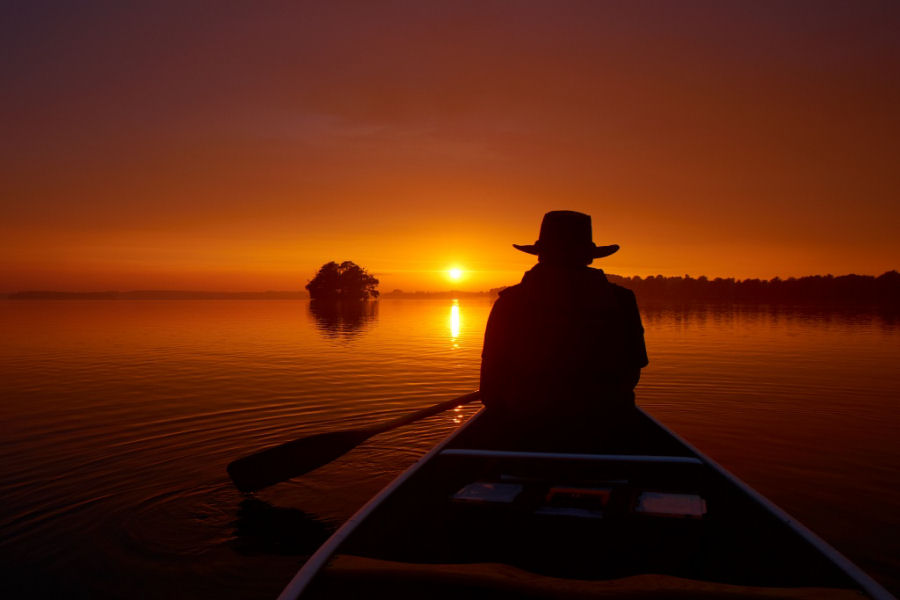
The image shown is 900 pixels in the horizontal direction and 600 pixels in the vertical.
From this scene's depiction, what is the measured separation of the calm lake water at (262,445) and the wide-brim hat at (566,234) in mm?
3331

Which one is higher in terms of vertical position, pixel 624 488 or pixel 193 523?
pixel 624 488

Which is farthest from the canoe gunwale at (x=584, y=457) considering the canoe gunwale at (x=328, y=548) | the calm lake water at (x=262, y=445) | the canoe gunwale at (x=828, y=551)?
the calm lake water at (x=262, y=445)

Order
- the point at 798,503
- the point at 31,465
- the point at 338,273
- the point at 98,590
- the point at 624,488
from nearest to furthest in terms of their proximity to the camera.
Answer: the point at 624,488
the point at 98,590
the point at 798,503
the point at 31,465
the point at 338,273

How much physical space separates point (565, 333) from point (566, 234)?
0.74m

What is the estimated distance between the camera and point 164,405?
1235 cm

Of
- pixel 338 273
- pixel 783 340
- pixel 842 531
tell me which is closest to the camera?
pixel 842 531

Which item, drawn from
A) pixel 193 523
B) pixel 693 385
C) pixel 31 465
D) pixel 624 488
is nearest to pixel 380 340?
pixel 693 385

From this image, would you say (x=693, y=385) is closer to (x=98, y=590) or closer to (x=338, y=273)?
(x=98, y=590)

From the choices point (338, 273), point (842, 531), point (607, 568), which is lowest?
point (842, 531)

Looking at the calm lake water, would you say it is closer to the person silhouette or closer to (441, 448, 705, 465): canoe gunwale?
(441, 448, 705, 465): canoe gunwale

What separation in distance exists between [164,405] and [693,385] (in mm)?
Answer: 12449

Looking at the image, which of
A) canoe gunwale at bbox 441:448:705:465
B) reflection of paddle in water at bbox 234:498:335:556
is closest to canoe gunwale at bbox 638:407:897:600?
canoe gunwale at bbox 441:448:705:465

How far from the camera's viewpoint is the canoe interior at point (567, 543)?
2855mm

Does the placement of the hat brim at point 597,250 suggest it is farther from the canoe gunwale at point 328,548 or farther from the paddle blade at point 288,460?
the paddle blade at point 288,460
